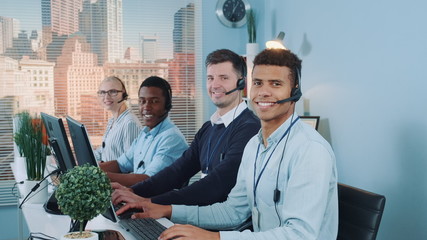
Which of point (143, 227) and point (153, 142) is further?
point (153, 142)

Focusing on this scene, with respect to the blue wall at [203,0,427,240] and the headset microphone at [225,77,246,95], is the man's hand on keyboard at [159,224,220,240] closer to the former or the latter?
the headset microphone at [225,77,246,95]

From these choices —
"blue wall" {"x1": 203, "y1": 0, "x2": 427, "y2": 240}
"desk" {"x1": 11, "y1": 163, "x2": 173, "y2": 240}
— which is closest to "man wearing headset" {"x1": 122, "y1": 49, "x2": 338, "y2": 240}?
"desk" {"x1": 11, "y1": 163, "x2": 173, "y2": 240}

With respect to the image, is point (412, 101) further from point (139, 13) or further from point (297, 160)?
point (139, 13)

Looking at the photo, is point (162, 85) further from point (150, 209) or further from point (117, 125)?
point (150, 209)

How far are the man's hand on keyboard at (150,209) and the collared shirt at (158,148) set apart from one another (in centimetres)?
73

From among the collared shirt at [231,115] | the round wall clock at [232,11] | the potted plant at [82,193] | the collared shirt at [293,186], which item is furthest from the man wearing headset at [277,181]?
the round wall clock at [232,11]

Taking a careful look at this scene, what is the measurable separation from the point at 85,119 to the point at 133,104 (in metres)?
0.44

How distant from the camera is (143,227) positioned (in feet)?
5.40

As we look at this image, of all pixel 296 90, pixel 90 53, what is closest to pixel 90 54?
pixel 90 53

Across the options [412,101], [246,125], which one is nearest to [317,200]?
[246,125]

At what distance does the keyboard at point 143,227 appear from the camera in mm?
1554

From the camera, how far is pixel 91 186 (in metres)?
1.31

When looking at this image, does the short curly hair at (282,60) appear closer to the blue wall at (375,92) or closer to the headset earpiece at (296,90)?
Answer: the headset earpiece at (296,90)

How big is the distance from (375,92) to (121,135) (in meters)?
1.68
